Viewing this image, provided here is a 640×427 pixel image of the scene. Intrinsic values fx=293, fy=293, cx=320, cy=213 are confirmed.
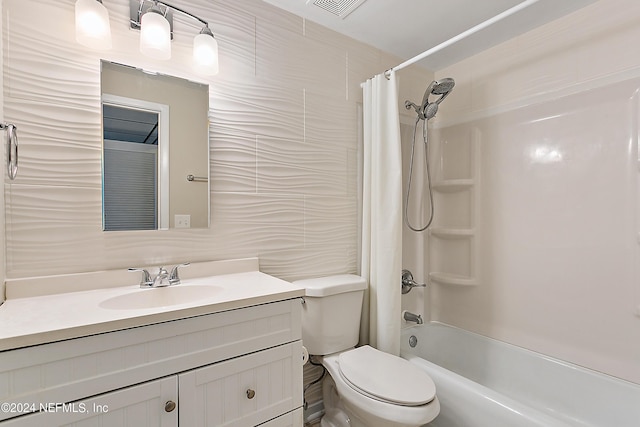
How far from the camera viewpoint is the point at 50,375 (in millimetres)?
728

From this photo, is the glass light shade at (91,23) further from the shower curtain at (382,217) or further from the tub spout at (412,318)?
the tub spout at (412,318)

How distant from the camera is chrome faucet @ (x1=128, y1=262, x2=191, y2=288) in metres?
1.18

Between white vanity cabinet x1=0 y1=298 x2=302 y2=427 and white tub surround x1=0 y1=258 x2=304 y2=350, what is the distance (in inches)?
1.3

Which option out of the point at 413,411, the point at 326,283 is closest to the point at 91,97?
the point at 326,283

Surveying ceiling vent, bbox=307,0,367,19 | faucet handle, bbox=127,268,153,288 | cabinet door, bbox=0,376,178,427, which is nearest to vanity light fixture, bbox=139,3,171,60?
ceiling vent, bbox=307,0,367,19

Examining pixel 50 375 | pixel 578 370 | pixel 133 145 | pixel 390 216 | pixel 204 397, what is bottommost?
pixel 578 370

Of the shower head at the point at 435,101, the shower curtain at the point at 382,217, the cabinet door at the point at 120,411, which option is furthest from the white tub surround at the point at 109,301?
the shower head at the point at 435,101

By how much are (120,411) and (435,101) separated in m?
2.20

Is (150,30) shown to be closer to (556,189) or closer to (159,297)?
(159,297)

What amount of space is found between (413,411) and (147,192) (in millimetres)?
1381

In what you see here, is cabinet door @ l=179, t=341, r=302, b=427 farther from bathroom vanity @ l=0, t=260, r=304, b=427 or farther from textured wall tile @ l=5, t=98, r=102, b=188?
textured wall tile @ l=5, t=98, r=102, b=188

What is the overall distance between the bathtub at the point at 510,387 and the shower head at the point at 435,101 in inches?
59.1

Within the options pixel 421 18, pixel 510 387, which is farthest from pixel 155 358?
pixel 421 18

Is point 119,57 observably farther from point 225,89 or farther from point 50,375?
point 50,375
